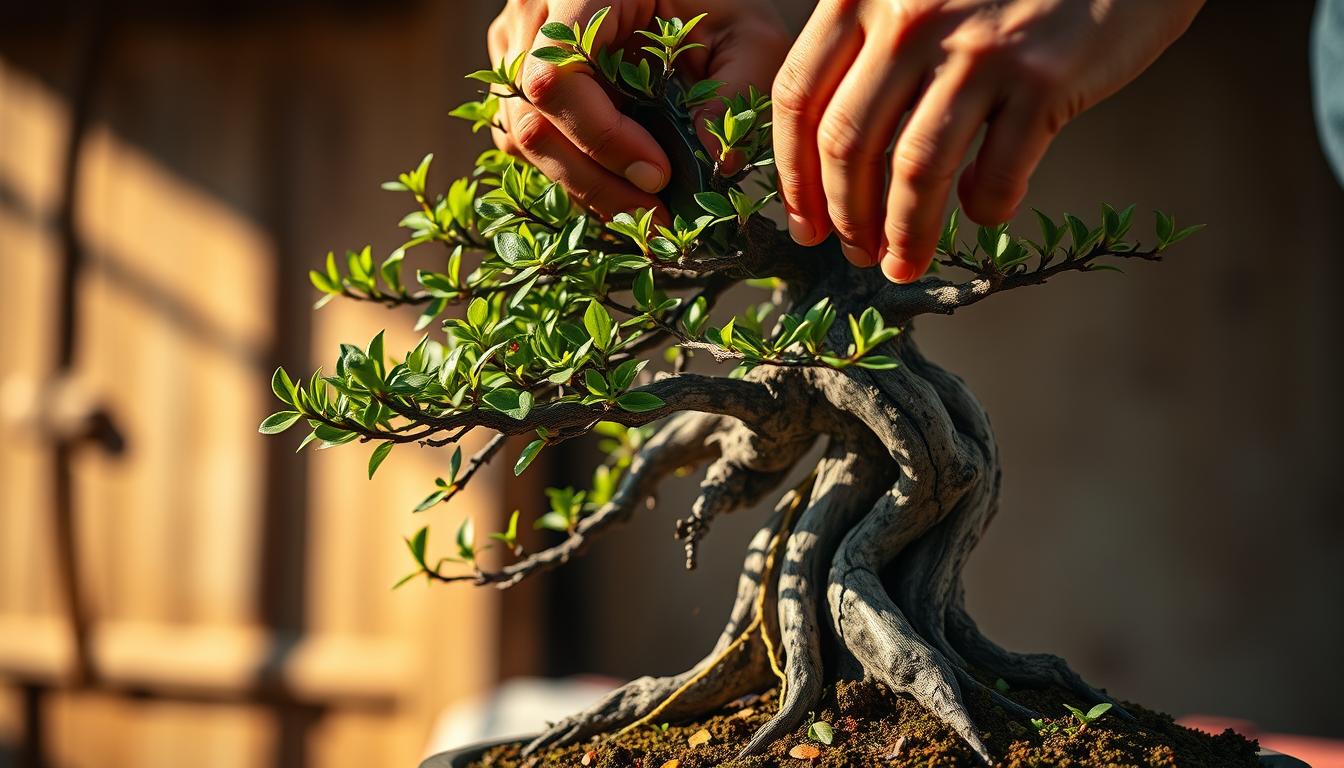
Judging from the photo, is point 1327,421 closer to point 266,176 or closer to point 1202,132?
point 1202,132

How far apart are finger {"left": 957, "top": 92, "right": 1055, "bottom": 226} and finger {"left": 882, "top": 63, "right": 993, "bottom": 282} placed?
10 millimetres

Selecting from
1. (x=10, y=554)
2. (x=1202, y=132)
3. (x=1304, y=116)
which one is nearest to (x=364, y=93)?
(x=10, y=554)

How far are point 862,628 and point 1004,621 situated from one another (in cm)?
167

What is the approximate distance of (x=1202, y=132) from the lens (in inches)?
89.2

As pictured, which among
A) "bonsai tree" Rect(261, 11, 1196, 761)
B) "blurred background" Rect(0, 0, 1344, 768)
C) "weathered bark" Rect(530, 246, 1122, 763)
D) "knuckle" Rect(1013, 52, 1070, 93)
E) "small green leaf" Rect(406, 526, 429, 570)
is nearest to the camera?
"knuckle" Rect(1013, 52, 1070, 93)

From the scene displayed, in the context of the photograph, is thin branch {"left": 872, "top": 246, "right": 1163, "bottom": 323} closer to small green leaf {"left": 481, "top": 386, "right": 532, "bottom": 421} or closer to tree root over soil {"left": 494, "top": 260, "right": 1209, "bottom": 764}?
tree root over soil {"left": 494, "top": 260, "right": 1209, "bottom": 764}

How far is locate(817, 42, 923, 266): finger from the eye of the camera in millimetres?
584

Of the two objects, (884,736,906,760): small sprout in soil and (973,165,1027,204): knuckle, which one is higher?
(973,165,1027,204): knuckle

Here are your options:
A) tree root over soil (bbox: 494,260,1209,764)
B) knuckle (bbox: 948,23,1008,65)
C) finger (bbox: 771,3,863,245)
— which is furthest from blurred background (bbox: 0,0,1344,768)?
knuckle (bbox: 948,23,1008,65)

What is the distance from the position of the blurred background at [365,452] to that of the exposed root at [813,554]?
147 centimetres

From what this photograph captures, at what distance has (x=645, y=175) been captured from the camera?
2.38ft

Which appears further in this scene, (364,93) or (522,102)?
(364,93)

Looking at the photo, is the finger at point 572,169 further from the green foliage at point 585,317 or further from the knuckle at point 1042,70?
the knuckle at point 1042,70

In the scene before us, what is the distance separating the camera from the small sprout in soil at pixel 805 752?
706 mm
